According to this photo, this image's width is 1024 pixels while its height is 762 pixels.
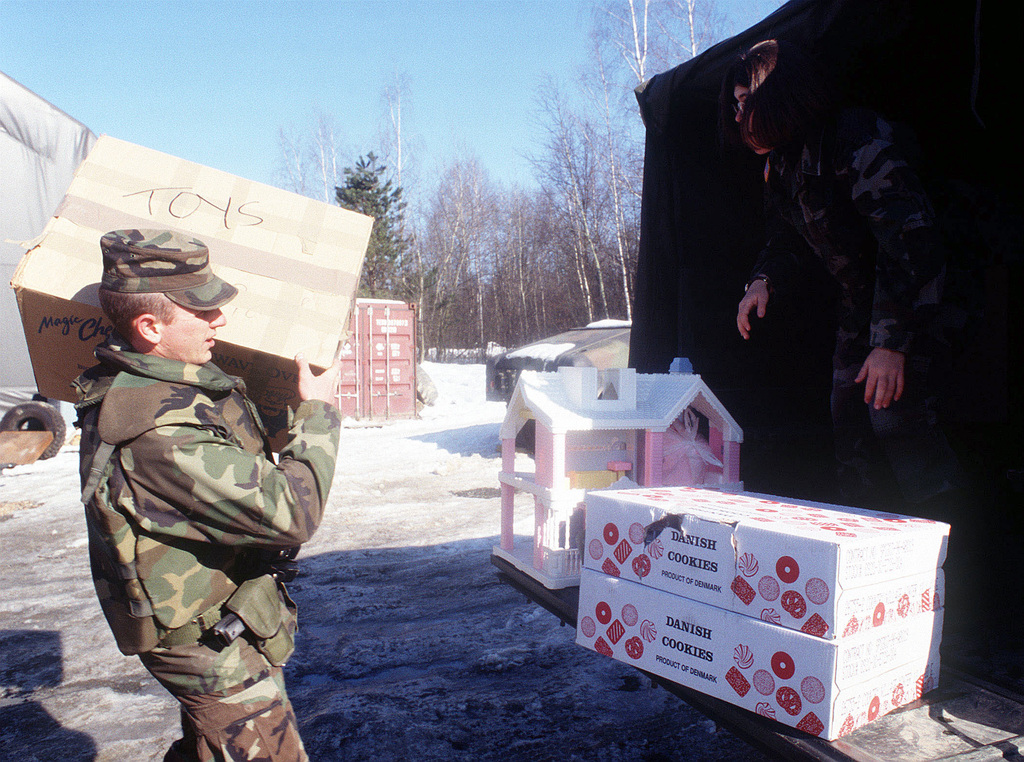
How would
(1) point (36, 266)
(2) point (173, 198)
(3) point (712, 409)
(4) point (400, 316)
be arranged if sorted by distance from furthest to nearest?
(4) point (400, 316) < (3) point (712, 409) < (2) point (173, 198) < (1) point (36, 266)

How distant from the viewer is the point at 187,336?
64.1 inches

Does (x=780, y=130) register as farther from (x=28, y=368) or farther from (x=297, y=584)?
(x=28, y=368)

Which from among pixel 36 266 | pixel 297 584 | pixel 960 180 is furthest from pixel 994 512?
pixel 297 584

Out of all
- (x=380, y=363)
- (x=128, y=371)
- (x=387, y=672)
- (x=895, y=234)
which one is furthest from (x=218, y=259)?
(x=380, y=363)

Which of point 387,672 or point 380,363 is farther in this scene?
point 380,363

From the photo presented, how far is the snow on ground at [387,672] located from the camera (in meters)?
2.54

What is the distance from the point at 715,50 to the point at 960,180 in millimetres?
1146

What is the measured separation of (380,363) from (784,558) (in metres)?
13.1

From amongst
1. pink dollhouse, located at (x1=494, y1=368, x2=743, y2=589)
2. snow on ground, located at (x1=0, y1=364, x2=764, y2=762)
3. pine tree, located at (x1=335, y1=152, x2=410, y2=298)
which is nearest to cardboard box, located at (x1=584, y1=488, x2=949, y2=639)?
pink dollhouse, located at (x1=494, y1=368, x2=743, y2=589)

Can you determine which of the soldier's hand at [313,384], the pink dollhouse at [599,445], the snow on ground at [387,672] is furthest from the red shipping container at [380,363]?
the soldier's hand at [313,384]

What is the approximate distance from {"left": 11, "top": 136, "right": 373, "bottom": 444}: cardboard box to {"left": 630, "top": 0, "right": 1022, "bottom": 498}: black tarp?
158 cm

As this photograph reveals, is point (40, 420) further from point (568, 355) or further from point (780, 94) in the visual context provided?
point (780, 94)

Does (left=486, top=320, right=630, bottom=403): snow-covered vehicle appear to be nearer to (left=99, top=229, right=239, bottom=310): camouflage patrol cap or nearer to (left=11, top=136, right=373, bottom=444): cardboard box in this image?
(left=11, top=136, right=373, bottom=444): cardboard box

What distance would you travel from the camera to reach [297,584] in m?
4.38
